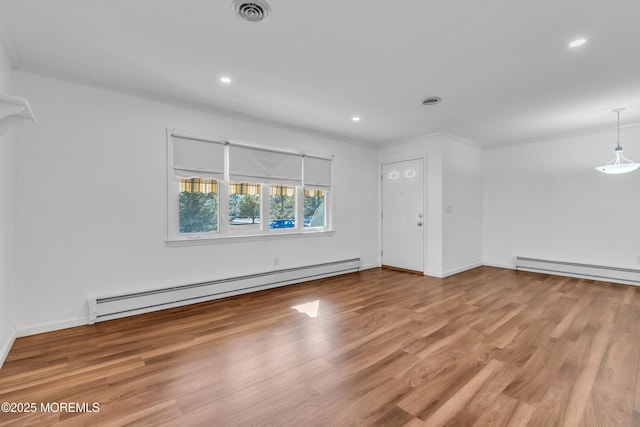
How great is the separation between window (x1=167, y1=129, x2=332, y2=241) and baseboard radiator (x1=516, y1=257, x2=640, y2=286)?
4.04 m

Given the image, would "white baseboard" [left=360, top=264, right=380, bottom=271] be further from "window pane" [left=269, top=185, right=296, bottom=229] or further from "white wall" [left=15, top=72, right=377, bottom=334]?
"white wall" [left=15, top=72, right=377, bottom=334]

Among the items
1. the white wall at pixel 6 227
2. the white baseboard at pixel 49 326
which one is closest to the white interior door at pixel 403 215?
the white baseboard at pixel 49 326

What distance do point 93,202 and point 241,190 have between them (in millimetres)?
1747

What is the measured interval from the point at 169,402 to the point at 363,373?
133 cm

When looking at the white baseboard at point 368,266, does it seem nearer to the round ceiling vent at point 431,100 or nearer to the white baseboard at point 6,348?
the round ceiling vent at point 431,100

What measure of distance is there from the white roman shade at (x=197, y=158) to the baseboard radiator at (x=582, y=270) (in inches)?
234

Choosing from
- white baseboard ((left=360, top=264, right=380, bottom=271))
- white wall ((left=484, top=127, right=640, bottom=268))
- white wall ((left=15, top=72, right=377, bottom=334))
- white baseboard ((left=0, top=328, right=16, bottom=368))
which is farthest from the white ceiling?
white baseboard ((left=360, top=264, right=380, bottom=271))

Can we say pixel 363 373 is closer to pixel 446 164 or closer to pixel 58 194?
pixel 58 194

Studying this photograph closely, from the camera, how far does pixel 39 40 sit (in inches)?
95.2

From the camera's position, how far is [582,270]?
204 inches

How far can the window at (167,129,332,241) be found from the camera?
374 cm

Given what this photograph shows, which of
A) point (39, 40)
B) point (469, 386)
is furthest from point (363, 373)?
point (39, 40)

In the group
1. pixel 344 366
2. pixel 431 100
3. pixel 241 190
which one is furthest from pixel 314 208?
pixel 344 366

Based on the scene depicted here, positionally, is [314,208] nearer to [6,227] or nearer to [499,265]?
[6,227]
